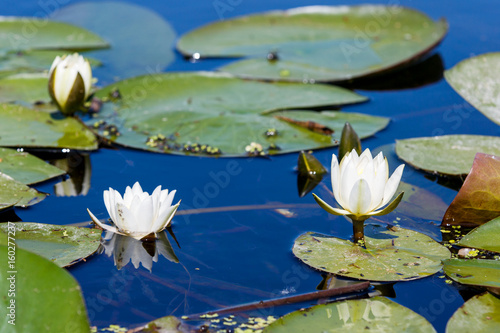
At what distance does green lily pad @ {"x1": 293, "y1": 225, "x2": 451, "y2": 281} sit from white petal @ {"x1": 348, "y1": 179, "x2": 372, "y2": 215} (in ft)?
0.62

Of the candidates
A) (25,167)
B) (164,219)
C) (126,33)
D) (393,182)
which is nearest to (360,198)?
(393,182)

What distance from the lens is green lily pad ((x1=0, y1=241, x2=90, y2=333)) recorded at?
1.90 metres

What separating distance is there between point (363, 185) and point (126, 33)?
385cm

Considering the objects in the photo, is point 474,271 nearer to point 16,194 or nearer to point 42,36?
point 16,194

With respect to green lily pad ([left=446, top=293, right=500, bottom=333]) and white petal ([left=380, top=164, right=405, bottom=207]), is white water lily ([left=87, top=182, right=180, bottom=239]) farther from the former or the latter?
green lily pad ([left=446, top=293, right=500, bottom=333])

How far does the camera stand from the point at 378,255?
2578 mm

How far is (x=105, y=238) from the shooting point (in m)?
2.83

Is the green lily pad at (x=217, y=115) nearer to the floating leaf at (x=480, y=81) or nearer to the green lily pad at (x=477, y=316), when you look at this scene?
the floating leaf at (x=480, y=81)

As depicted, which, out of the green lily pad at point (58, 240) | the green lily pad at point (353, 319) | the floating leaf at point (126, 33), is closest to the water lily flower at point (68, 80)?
the floating leaf at point (126, 33)

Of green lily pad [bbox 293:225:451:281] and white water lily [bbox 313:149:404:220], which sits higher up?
white water lily [bbox 313:149:404:220]

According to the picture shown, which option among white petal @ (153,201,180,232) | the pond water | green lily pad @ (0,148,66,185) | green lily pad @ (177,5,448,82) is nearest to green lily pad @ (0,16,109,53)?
the pond water

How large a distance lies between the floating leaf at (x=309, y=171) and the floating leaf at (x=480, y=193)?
0.87m

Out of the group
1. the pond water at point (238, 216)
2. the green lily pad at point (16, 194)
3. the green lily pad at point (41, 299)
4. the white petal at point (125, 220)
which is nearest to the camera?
the green lily pad at point (41, 299)

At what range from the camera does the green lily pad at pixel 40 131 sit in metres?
3.73
